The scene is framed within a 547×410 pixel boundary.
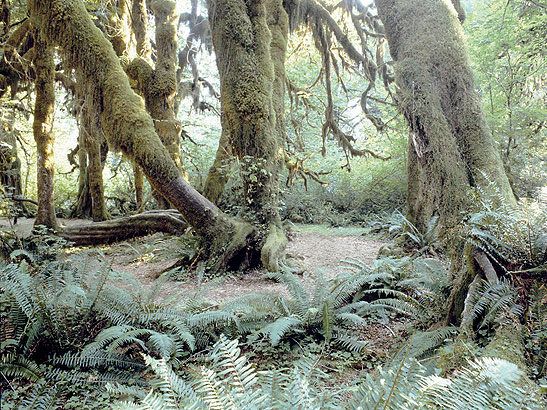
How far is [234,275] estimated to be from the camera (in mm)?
5301

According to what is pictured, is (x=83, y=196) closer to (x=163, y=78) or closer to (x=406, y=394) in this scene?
(x=163, y=78)

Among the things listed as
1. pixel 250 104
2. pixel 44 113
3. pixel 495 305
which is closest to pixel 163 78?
pixel 44 113

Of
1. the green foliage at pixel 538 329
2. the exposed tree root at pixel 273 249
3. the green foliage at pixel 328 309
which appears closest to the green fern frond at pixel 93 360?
the green foliage at pixel 328 309

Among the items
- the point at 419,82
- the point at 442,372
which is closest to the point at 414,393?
the point at 442,372

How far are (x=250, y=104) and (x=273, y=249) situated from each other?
245cm

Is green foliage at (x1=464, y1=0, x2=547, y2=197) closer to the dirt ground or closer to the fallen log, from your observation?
the dirt ground

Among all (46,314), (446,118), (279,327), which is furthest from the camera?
(446,118)

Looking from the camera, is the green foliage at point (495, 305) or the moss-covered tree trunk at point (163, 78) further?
the moss-covered tree trunk at point (163, 78)

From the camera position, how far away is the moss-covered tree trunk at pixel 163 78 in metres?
7.88

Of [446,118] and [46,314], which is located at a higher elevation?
[446,118]

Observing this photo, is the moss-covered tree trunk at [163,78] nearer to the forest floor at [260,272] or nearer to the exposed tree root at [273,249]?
the forest floor at [260,272]

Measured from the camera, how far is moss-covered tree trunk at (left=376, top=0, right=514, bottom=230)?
2.98m

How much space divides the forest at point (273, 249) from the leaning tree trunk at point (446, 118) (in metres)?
0.02

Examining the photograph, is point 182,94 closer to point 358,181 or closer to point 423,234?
point 358,181
